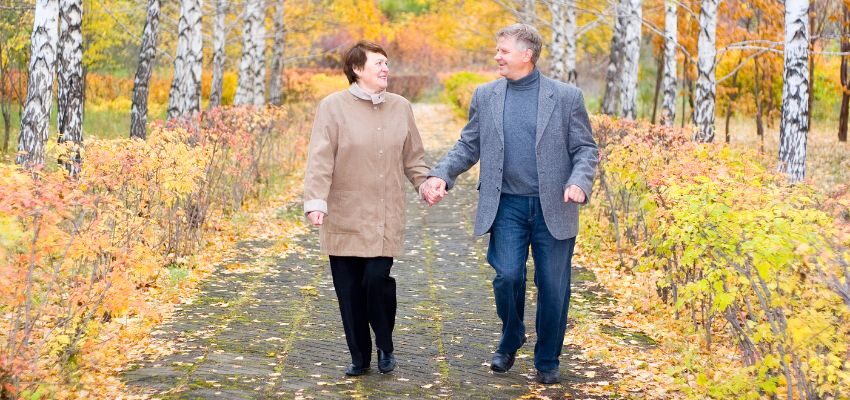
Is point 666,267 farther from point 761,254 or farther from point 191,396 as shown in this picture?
point 191,396

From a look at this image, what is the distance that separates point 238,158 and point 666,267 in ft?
18.6

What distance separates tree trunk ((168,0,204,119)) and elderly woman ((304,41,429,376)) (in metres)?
9.21

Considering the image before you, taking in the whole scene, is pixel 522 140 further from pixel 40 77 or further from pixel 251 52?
pixel 251 52

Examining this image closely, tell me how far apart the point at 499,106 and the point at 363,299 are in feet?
4.12

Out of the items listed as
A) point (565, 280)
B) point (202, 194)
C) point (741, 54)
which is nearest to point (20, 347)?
point (565, 280)

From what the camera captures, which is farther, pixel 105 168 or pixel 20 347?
pixel 105 168

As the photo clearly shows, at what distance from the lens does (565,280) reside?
17.8 feet

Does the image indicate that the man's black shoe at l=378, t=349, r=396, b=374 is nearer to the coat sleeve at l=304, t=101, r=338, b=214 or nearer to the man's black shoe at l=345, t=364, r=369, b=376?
the man's black shoe at l=345, t=364, r=369, b=376

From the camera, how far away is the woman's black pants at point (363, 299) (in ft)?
17.7

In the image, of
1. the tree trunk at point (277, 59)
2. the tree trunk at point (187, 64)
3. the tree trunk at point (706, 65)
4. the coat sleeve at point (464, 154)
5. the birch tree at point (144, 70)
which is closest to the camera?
the coat sleeve at point (464, 154)

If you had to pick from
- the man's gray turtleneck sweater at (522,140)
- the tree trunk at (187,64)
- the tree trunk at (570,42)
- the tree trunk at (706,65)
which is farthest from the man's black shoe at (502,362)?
the tree trunk at (570,42)

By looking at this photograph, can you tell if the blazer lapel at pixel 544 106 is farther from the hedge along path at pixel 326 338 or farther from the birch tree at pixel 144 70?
the birch tree at pixel 144 70

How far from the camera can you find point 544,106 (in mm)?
5285

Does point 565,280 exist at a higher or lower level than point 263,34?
lower
